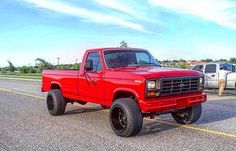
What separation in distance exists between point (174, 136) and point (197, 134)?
53 cm

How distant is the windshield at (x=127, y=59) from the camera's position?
26.5 feet

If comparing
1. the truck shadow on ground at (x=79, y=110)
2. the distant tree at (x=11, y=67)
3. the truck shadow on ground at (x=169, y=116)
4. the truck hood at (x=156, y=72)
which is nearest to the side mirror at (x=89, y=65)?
the truck hood at (x=156, y=72)

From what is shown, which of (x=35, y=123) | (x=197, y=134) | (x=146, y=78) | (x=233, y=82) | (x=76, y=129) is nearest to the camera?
(x=146, y=78)

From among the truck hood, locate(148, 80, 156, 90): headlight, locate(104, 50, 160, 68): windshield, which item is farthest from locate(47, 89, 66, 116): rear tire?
locate(148, 80, 156, 90): headlight

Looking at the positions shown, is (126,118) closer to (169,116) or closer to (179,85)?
(179,85)

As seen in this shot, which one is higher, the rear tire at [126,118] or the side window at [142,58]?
the side window at [142,58]

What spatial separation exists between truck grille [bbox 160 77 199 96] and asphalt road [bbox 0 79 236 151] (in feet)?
3.04

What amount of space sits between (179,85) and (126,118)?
1348 mm

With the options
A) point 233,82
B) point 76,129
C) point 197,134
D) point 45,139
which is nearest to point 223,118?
point 197,134

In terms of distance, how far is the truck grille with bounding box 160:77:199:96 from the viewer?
6.84 metres

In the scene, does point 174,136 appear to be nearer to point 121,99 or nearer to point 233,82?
point 121,99

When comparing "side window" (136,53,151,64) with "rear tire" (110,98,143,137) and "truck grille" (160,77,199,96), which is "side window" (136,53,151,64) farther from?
"rear tire" (110,98,143,137)

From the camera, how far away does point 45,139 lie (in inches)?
272

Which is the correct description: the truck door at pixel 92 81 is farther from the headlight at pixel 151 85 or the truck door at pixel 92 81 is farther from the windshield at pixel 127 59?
the headlight at pixel 151 85
